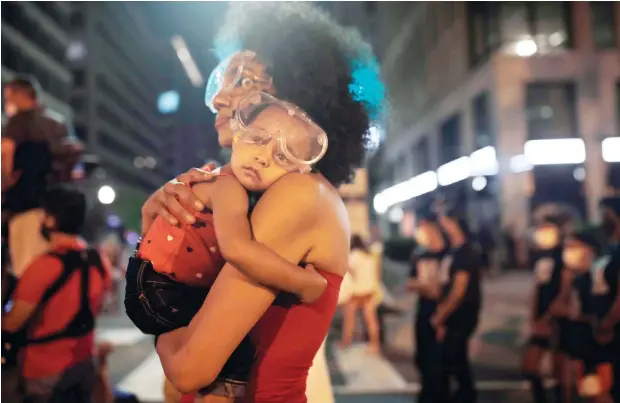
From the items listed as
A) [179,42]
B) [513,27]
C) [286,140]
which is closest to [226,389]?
[286,140]

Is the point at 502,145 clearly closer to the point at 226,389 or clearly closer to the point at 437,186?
the point at 437,186

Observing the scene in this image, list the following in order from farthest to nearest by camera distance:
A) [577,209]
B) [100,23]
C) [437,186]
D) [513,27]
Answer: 1. [100,23]
2. [437,186]
3. [513,27]
4. [577,209]

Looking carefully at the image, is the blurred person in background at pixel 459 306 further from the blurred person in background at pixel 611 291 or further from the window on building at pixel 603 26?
the window on building at pixel 603 26

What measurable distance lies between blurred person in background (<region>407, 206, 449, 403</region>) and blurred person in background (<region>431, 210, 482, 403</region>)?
0.09m

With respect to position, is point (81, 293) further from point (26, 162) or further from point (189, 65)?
point (189, 65)

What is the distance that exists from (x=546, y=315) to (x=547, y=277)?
14.7 inches

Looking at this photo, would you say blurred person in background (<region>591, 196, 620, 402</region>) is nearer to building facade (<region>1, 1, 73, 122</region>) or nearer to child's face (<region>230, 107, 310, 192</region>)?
child's face (<region>230, 107, 310, 192</region>)

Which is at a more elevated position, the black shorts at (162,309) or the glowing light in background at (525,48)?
the glowing light in background at (525,48)

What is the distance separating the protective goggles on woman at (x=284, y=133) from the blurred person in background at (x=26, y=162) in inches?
91.1

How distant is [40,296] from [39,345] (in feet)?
1.08

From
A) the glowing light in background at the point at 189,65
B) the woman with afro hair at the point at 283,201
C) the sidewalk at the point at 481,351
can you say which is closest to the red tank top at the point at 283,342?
the woman with afro hair at the point at 283,201

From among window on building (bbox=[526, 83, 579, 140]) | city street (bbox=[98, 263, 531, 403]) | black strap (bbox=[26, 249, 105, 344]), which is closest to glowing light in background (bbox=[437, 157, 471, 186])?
window on building (bbox=[526, 83, 579, 140])

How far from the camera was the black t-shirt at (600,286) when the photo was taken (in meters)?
4.50

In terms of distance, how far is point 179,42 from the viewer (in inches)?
160
